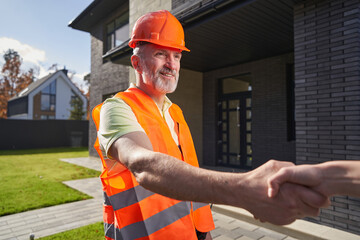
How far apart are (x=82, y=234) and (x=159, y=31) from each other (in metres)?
3.88

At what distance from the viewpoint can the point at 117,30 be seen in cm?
1234

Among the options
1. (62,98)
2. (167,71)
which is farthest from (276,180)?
(62,98)

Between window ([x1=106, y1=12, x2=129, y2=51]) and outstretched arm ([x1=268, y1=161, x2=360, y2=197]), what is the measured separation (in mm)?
12060

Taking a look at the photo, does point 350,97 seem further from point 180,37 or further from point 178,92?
point 178,92

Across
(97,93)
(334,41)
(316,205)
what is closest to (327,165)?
(316,205)

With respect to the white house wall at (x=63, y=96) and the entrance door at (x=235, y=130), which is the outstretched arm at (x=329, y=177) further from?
the white house wall at (x=63, y=96)

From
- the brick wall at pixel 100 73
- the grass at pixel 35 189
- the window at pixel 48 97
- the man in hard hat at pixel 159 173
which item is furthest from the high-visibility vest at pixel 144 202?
the window at pixel 48 97

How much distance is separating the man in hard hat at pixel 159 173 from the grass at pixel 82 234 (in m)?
3.00

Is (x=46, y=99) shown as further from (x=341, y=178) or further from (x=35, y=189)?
(x=341, y=178)

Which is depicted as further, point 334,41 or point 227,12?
point 227,12

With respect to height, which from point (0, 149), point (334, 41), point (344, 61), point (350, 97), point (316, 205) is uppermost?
point (334, 41)

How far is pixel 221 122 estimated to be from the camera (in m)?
9.84

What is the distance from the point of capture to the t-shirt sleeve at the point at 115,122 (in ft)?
3.30

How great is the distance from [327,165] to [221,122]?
30.5 ft
